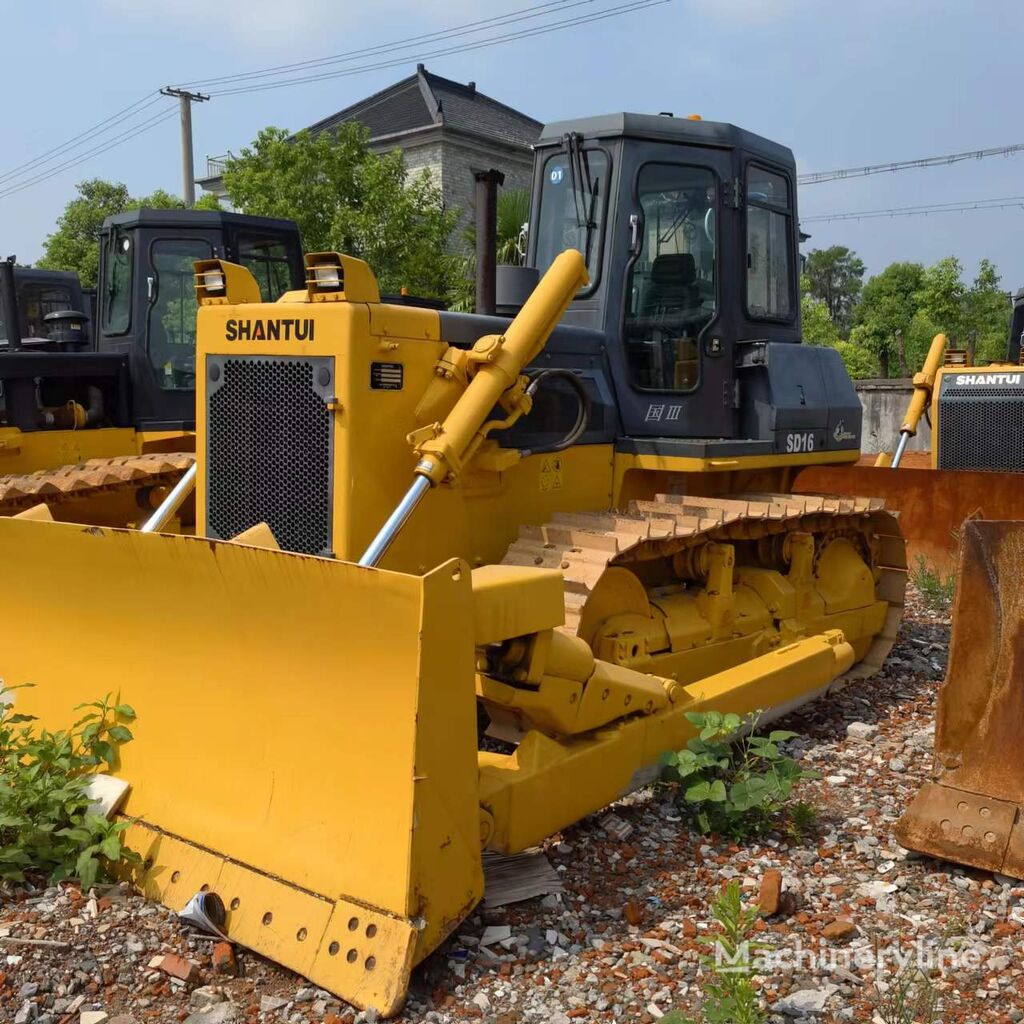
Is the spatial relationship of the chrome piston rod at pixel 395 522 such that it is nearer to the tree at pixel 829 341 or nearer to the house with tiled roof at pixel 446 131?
the house with tiled roof at pixel 446 131

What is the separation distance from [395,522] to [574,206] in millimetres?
2382

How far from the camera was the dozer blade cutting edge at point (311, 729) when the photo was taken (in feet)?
9.77

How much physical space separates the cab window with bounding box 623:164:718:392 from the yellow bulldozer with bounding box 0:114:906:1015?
0.05ft

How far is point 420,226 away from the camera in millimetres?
A: 18188

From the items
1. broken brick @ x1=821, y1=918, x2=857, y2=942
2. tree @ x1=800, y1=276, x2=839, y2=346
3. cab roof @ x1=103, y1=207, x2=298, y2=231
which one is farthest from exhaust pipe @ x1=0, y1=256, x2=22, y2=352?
tree @ x1=800, y1=276, x2=839, y2=346

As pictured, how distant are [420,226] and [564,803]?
1560 cm

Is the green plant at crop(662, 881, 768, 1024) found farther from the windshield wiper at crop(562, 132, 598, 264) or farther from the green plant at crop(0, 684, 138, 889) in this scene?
the windshield wiper at crop(562, 132, 598, 264)

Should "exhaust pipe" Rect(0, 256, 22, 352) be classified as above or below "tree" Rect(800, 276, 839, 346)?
below

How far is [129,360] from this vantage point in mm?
8422

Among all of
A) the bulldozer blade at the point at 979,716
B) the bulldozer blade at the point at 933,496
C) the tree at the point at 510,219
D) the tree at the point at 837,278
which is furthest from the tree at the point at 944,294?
the tree at the point at 837,278

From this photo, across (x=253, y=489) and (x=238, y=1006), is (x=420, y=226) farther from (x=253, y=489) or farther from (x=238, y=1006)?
(x=238, y=1006)

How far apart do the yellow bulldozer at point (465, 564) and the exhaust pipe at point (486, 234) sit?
13.8 inches

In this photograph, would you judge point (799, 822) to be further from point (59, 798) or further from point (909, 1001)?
point (59, 798)

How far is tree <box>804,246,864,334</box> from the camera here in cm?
6888
